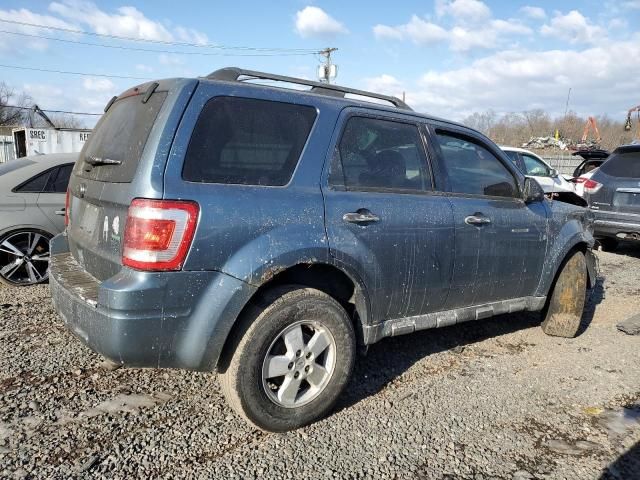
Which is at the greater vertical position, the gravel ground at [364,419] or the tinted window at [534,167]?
the tinted window at [534,167]

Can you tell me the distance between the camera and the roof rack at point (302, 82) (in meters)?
2.95

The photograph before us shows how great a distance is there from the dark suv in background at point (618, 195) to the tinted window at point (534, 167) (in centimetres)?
222

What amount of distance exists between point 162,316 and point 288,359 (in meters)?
0.74

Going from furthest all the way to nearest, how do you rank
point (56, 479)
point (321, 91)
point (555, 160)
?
1. point (555, 160)
2. point (321, 91)
3. point (56, 479)

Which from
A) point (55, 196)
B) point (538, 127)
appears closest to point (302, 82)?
point (55, 196)

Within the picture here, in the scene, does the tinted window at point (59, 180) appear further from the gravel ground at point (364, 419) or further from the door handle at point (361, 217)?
the door handle at point (361, 217)

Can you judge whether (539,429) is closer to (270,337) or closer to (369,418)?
(369,418)

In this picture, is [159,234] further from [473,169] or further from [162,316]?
[473,169]

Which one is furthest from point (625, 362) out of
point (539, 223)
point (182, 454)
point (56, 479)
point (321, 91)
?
point (56, 479)

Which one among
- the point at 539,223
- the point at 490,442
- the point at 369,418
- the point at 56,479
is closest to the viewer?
the point at 56,479

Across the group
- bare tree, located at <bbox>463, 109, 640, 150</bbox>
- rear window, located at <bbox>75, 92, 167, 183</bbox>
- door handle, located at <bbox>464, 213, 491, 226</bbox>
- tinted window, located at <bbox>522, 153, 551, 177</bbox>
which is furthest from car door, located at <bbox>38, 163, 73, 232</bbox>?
bare tree, located at <bbox>463, 109, 640, 150</bbox>

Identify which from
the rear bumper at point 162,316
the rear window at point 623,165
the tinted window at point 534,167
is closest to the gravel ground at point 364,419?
the rear bumper at point 162,316

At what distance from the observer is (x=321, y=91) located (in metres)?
3.31

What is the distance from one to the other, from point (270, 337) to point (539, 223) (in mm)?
2566
